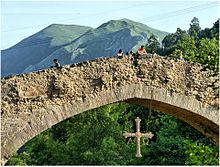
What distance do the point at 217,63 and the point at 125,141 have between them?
10.6 m

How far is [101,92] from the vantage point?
11.0m

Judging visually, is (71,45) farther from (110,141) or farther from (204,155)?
(204,155)

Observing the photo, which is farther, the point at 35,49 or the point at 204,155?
the point at 35,49

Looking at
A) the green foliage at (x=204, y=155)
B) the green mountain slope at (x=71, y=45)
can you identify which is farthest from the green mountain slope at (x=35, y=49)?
the green foliage at (x=204, y=155)

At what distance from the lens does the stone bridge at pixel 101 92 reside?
10.1 meters

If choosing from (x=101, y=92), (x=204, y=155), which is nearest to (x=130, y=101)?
(x=101, y=92)

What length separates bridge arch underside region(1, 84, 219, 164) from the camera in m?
10.0

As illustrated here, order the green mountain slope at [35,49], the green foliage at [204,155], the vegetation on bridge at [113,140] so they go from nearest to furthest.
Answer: the green foliage at [204,155] < the vegetation on bridge at [113,140] < the green mountain slope at [35,49]

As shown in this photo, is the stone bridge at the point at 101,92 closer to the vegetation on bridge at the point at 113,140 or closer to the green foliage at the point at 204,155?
the green foliage at the point at 204,155

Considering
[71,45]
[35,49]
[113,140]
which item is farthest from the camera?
[35,49]

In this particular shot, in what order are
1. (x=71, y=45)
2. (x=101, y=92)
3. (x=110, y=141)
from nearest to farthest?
(x=101, y=92) → (x=110, y=141) → (x=71, y=45)

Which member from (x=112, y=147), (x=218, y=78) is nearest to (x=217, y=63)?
(x=218, y=78)

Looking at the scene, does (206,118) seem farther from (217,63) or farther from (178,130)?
(178,130)

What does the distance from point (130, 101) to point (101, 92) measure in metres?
0.88
